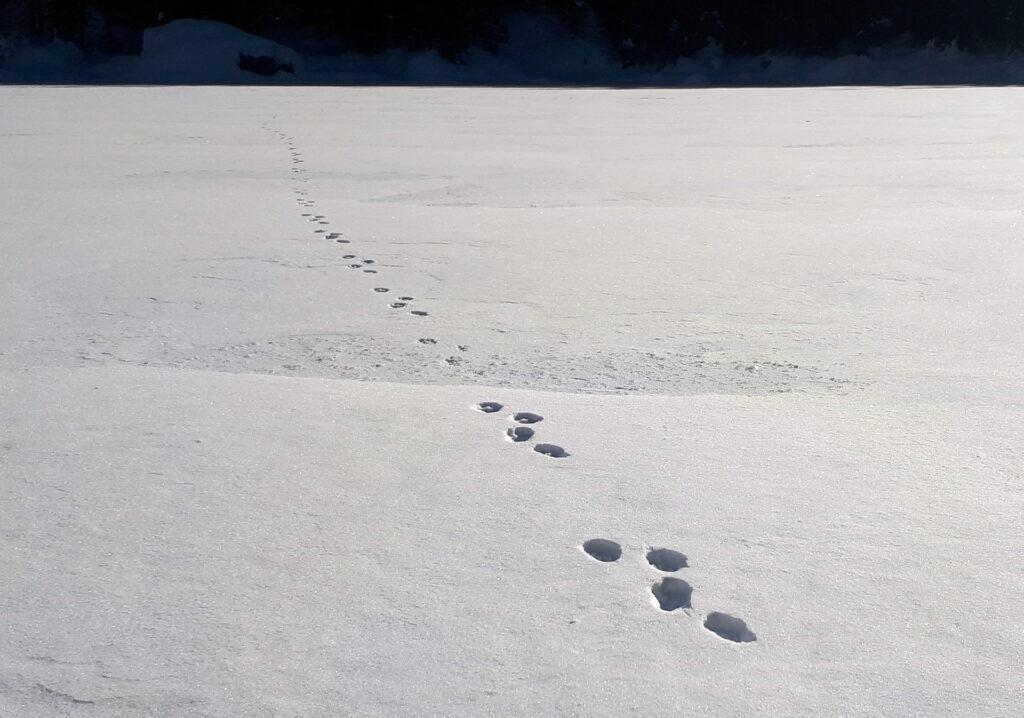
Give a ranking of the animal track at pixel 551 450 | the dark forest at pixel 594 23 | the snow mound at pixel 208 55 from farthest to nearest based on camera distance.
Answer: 1. the dark forest at pixel 594 23
2. the snow mound at pixel 208 55
3. the animal track at pixel 551 450

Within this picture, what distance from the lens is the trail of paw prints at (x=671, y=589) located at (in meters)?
1.83

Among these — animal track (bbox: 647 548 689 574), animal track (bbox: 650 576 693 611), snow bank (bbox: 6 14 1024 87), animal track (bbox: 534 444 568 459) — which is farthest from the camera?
snow bank (bbox: 6 14 1024 87)

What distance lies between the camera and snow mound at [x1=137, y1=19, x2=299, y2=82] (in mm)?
18078

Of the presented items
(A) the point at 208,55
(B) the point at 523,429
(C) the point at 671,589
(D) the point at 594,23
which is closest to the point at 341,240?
(B) the point at 523,429

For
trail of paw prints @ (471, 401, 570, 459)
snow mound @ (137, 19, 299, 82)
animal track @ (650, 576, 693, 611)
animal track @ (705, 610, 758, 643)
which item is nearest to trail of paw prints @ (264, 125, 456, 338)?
trail of paw prints @ (471, 401, 570, 459)

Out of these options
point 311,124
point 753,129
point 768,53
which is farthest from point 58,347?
point 768,53

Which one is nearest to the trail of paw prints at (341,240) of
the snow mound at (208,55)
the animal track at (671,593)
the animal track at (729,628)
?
the animal track at (671,593)

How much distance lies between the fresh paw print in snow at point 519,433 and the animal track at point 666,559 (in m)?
0.57

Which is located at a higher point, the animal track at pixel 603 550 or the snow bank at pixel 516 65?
the animal track at pixel 603 550

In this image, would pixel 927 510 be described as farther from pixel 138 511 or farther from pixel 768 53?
pixel 768 53

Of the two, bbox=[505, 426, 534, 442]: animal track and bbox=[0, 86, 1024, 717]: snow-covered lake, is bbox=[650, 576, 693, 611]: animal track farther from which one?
bbox=[505, 426, 534, 442]: animal track

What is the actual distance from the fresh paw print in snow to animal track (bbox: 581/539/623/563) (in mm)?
504

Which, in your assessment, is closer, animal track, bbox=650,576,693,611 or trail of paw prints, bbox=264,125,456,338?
animal track, bbox=650,576,693,611

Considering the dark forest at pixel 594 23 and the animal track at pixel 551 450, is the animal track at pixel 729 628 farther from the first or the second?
the dark forest at pixel 594 23
